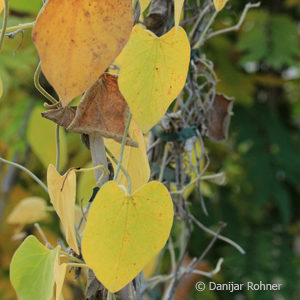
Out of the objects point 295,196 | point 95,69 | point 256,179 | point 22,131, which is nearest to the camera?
point 95,69

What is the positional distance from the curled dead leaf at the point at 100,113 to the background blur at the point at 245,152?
0.44 metres

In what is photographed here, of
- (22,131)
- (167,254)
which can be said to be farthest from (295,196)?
(22,131)

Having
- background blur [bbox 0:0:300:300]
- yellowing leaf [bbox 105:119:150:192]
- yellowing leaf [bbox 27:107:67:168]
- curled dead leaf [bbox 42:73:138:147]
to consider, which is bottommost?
background blur [bbox 0:0:300:300]

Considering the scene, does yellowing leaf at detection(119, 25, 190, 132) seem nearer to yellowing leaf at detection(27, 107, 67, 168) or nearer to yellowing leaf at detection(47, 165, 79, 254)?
yellowing leaf at detection(47, 165, 79, 254)

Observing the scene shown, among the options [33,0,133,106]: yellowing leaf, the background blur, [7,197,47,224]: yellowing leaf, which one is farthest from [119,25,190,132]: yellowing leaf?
the background blur

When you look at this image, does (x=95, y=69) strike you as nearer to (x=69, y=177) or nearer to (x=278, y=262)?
(x=69, y=177)

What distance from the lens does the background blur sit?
79cm

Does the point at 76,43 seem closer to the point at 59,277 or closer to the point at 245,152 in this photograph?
the point at 59,277

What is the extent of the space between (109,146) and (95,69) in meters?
0.10

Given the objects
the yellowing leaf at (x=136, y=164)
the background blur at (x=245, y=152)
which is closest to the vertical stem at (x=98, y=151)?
the yellowing leaf at (x=136, y=164)

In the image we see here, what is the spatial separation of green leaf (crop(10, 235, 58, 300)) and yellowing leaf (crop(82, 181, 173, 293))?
0.18ft

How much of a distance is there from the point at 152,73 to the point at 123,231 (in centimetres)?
8

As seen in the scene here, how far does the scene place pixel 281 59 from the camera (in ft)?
2.56

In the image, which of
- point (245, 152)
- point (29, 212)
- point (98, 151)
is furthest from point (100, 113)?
point (245, 152)
